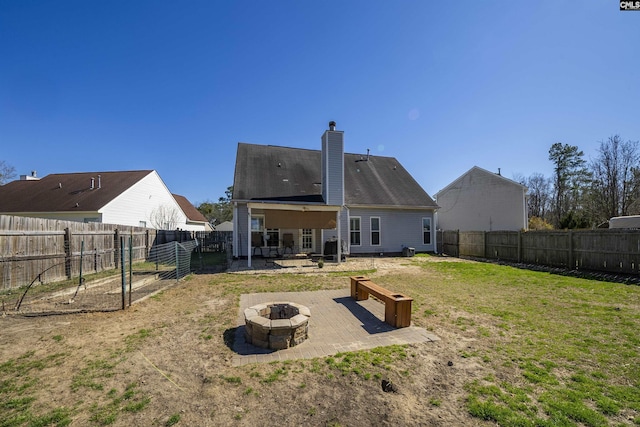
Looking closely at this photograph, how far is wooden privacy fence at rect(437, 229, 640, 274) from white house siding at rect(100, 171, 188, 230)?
74.5 feet

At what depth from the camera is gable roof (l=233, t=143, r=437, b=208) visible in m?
15.2

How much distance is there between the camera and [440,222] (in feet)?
87.5

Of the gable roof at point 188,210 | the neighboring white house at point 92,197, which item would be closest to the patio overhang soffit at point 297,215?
the neighboring white house at point 92,197

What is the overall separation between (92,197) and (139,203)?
2994mm

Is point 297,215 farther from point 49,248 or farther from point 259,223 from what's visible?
point 49,248

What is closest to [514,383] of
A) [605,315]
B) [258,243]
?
[605,315]

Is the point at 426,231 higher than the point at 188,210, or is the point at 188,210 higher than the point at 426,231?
the point at 188,210

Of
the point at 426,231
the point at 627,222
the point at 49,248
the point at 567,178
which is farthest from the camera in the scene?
the point at 567,178

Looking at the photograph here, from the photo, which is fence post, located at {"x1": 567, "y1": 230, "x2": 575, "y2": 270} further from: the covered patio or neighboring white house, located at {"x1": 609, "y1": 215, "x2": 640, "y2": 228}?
the covered patio

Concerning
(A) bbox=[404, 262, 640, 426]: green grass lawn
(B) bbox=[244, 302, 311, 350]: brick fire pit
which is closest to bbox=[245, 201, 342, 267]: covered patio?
(A) bbox=[404, 262, 640, 426]: green grass lawn

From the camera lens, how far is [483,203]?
23.1m

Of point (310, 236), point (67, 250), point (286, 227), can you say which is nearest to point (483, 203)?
point (310, 236)

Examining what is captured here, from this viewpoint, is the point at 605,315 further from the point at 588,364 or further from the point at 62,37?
the point at 62,37

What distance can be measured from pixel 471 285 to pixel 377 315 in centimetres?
466
